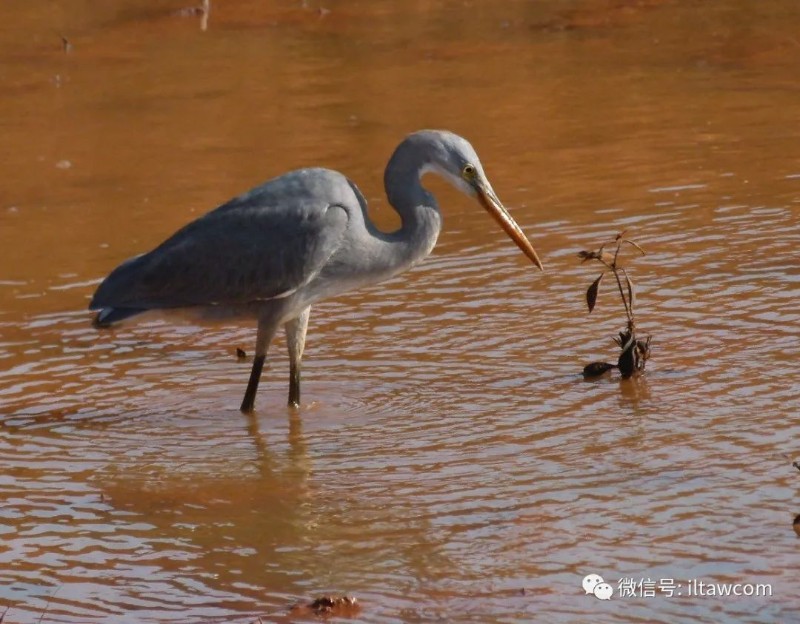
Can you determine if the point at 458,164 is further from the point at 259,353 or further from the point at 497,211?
the point at 259,353

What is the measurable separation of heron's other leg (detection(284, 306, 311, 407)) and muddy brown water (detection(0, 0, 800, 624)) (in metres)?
0.11

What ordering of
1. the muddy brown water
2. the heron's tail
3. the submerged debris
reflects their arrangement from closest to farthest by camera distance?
1. the submerged debris
2. the muddy brown water
3. the heron's tail

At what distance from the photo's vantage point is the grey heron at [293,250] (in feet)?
22.0

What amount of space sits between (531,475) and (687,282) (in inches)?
95.3

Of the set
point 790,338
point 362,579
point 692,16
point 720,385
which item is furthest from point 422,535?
point 692,16

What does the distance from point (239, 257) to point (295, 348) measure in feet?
1.45

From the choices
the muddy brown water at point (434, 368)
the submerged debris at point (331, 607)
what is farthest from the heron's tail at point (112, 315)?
the submerged debris at point (331, 607)

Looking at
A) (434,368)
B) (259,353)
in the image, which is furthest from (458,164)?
(259,353)

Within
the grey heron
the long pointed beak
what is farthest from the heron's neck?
Answer: the long pointed beak

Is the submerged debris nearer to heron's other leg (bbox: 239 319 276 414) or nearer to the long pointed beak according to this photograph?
heron's other leg (bbox: 239 319 276 414)

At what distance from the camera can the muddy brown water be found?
202 inches

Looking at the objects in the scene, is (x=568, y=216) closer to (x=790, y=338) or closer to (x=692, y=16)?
(x=790, y=338)

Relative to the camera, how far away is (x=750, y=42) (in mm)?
13805

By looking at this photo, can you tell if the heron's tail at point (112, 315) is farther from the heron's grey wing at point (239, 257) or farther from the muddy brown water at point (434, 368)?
the muddy brown water at point (434, 368)
